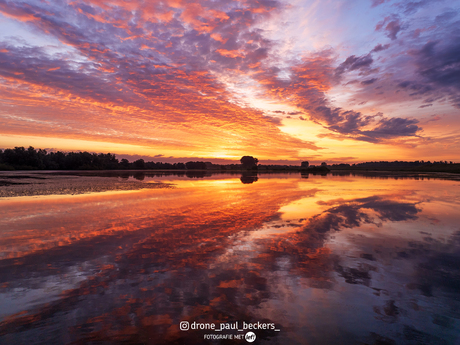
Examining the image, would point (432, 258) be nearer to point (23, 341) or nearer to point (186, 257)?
point (186, 257)

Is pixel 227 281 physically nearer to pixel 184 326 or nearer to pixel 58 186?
pixel 184 326

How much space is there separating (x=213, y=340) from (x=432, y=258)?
8.68 m

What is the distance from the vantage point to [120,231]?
11.2 metres

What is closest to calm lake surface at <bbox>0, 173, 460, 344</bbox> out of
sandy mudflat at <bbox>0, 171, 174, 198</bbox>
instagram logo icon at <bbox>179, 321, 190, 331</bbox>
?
instagram logo icon at <bbox>179, 321, 190, 331</bbox>

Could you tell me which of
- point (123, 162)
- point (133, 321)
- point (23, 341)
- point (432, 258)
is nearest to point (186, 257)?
point (133, 321)

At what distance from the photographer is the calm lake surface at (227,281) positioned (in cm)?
463

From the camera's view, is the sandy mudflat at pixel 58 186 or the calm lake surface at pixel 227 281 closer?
the calm lake surface at pixel 227 281

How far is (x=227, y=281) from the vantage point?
21.3 ft

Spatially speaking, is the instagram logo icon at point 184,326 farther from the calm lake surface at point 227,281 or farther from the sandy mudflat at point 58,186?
the sandy mudflat at point 58,186

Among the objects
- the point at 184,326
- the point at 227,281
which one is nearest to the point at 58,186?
the point at 227,281

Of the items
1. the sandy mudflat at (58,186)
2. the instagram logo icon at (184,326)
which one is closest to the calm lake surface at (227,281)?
the instagram logo icon at (184,326)

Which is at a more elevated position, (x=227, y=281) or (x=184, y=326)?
(x=227, y=281)

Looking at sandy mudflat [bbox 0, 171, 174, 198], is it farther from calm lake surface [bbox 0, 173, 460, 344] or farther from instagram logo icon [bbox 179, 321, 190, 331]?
instagram logo icon [bbox 179, 321, 190, 331]

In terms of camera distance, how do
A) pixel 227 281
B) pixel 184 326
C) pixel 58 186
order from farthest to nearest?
pixel 58 186, pixel 227 281, pixel 184 326
